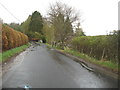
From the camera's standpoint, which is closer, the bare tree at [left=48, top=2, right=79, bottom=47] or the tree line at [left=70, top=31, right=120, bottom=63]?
the tree line at [left=70, top=31, right=120, bottom=63]

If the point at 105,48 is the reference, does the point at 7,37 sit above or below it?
above

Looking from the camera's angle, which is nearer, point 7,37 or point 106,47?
point 106,47

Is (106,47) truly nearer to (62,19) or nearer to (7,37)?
(7,37)

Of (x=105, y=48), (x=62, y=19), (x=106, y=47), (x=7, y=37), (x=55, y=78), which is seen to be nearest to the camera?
(x=55, y=78)

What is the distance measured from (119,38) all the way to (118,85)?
13.5ft

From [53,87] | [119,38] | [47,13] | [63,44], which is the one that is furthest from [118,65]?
[47,13]

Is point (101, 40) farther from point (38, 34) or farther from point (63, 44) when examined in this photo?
point (38, 34)

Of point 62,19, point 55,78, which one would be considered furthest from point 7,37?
point 62,19

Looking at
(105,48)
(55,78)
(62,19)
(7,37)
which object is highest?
(62,19)

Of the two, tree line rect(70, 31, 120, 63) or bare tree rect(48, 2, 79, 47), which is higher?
bare tree rect(48, 2, 79, 47)

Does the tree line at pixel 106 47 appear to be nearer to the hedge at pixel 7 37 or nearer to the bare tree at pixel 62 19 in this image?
the hedge at pixel 7 37

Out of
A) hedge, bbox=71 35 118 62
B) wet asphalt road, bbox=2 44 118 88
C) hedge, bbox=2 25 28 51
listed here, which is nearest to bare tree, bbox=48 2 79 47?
hedge, bbox=2 25 28 51

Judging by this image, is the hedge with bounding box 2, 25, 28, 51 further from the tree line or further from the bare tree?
the bare tree

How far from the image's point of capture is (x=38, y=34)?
93938mm
